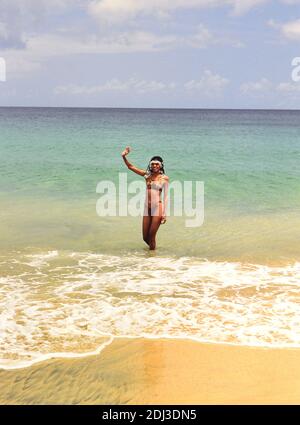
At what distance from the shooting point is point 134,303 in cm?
696

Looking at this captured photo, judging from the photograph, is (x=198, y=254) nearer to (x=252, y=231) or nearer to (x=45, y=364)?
(x=252, y=231)

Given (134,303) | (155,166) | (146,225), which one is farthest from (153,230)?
(134,303)

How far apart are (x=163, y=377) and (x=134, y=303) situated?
200 cm

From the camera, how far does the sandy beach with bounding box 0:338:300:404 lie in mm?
4668

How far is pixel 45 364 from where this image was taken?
17.2 feet

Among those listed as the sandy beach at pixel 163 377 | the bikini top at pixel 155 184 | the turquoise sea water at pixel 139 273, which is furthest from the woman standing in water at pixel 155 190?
the sandy beach at pixel 163 377

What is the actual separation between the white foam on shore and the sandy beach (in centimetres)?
23

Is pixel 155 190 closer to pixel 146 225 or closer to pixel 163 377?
pixel 146 225

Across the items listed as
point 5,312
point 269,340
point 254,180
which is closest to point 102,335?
point 5,312

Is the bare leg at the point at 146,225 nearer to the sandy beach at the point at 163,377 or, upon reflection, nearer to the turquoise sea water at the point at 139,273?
the turquoise sea water at the point at 139,273

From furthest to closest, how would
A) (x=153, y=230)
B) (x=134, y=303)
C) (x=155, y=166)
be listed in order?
(x=153, y=230)
(x=155, y=166)
(x=134, y=303)

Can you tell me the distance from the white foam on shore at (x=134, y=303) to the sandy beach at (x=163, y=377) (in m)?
0.23

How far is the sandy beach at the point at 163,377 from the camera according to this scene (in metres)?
4.67

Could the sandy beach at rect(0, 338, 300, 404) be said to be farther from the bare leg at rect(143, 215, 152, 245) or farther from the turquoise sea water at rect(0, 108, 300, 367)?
the bare leg at rect(143, 215, 152, 245)
